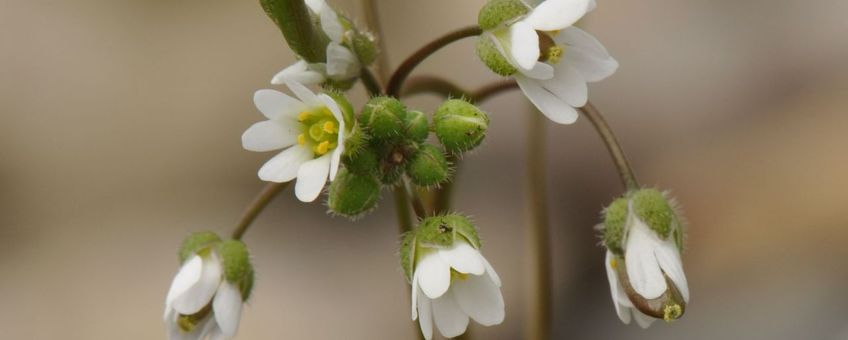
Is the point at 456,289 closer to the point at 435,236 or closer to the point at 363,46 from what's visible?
the point at 435,236

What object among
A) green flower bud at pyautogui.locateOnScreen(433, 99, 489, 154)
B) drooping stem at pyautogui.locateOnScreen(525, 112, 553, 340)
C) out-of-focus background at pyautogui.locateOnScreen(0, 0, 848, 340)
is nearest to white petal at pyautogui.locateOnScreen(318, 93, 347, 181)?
green flower bud at pyautogui.locateOnScreen(433, 99, 489, 154)

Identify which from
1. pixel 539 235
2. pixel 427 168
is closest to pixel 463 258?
pixel 427 168

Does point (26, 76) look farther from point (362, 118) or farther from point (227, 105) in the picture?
point (362, 118)

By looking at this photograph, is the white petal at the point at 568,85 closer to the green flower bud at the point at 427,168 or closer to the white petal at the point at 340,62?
the green flower bud at the point at 427,168

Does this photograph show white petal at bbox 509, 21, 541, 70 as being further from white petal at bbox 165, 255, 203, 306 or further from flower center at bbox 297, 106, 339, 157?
white petal at bbox 165, 255, 203, 306

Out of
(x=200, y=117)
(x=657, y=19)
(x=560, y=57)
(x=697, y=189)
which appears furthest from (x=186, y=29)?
(x=560, y=57)

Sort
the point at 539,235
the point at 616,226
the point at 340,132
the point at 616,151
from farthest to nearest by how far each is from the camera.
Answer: the point at 539,235 → the point at 616,151 → the point at 616,226 → the point at 340,132

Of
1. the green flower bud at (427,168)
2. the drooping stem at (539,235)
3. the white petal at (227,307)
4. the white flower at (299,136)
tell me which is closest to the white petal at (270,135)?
the white flower at (299,136)
